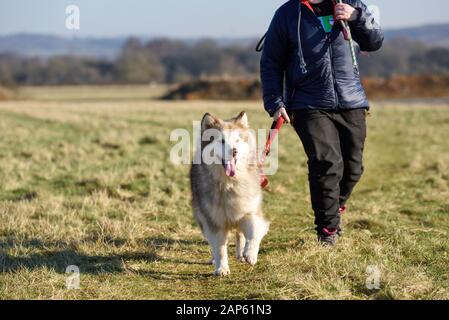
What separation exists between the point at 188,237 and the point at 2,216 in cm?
252

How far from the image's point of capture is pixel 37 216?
798 centimetres

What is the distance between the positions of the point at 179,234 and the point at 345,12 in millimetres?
3275

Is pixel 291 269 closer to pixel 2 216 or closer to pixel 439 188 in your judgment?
pixel 2 216

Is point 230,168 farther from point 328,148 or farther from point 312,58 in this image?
point 312,58

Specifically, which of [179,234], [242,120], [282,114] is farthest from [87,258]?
[282,114]

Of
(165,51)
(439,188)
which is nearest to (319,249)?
(439,188)

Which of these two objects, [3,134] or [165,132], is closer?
[3,134]

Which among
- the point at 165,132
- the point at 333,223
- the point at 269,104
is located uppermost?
the point at 269,104

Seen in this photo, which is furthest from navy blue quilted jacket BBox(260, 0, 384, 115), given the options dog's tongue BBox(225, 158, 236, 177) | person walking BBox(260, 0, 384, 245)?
dog's tongue BBox(225, 158, 236, 177)

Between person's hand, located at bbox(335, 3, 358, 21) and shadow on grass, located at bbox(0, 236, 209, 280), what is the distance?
2770 mm

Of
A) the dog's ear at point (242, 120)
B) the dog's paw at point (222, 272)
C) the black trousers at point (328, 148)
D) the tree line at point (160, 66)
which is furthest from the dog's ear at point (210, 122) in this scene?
the tree line at point (160, 66)

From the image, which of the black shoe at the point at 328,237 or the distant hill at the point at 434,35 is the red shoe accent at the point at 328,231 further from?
the distant hill at the point at 434,35
